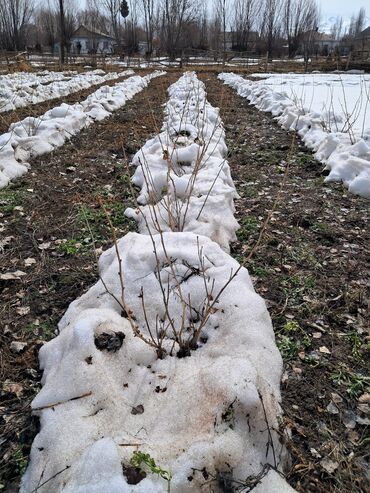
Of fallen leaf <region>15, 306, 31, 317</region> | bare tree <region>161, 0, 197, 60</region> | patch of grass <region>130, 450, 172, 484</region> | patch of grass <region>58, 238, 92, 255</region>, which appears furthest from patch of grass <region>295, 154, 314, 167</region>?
bare tree <region>161, 0, 197, 60</region>

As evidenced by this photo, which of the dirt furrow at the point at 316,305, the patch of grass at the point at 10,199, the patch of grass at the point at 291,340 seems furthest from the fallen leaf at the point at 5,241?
the patch of grass at the point at 291,340

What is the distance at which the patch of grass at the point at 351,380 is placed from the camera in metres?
1.90

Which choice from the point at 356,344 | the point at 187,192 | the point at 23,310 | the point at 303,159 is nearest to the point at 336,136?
the point at 303,159

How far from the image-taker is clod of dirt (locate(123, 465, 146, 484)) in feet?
4.19

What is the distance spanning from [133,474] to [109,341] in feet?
2.11

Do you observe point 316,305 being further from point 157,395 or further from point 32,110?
point 32,110

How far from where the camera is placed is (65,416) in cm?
154

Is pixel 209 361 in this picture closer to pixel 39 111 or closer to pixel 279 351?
pixel 279 351

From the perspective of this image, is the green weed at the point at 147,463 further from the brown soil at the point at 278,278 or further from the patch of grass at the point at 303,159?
the patch of grass at the point at 303,159

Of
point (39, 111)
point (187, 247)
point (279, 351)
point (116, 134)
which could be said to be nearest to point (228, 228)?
point (187, 247)

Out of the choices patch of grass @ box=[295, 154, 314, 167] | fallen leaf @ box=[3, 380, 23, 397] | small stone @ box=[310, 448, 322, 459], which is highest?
patch of grass @ box=[295, 154, 314, 167]

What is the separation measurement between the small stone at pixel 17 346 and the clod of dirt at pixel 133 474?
1.07 m

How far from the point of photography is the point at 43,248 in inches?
122

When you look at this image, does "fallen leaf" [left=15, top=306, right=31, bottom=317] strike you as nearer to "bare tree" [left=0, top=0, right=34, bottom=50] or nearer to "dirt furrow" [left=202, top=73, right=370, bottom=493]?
"dirt furrow" [left=202, top=73, right=370, bottom=493]
